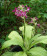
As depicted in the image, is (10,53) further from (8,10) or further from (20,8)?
(8,10)

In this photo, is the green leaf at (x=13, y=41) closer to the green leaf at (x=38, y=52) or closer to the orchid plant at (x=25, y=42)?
the orchid plant at (x=25, y=42)

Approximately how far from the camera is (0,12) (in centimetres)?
306

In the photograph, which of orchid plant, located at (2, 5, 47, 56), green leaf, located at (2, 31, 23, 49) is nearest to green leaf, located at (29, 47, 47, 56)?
orchid plant, located at (2, 5, 47, 56)

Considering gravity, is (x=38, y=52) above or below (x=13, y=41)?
below

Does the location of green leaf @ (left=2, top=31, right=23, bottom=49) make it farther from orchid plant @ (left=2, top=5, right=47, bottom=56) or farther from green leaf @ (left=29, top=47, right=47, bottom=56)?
green leaf @ (left=29, top=47, right=47, bottom=56)

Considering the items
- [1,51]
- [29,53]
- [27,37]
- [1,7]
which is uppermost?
[1,7]

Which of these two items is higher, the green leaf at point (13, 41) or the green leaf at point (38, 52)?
the green leaf at point (13, 41)

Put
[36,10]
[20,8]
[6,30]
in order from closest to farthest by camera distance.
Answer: [20,8] < [36,10] < [6,30]

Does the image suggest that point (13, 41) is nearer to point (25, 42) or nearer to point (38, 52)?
point (25, 42)

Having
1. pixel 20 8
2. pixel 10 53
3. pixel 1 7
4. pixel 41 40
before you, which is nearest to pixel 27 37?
pixel 41 40

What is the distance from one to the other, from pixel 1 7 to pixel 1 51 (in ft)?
4.94

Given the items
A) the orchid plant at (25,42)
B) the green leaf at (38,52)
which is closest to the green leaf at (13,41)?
the orchid plant at (25,42)

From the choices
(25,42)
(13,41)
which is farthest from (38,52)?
(13,41)

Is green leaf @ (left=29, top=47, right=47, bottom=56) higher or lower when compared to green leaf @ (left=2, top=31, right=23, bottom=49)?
lower
